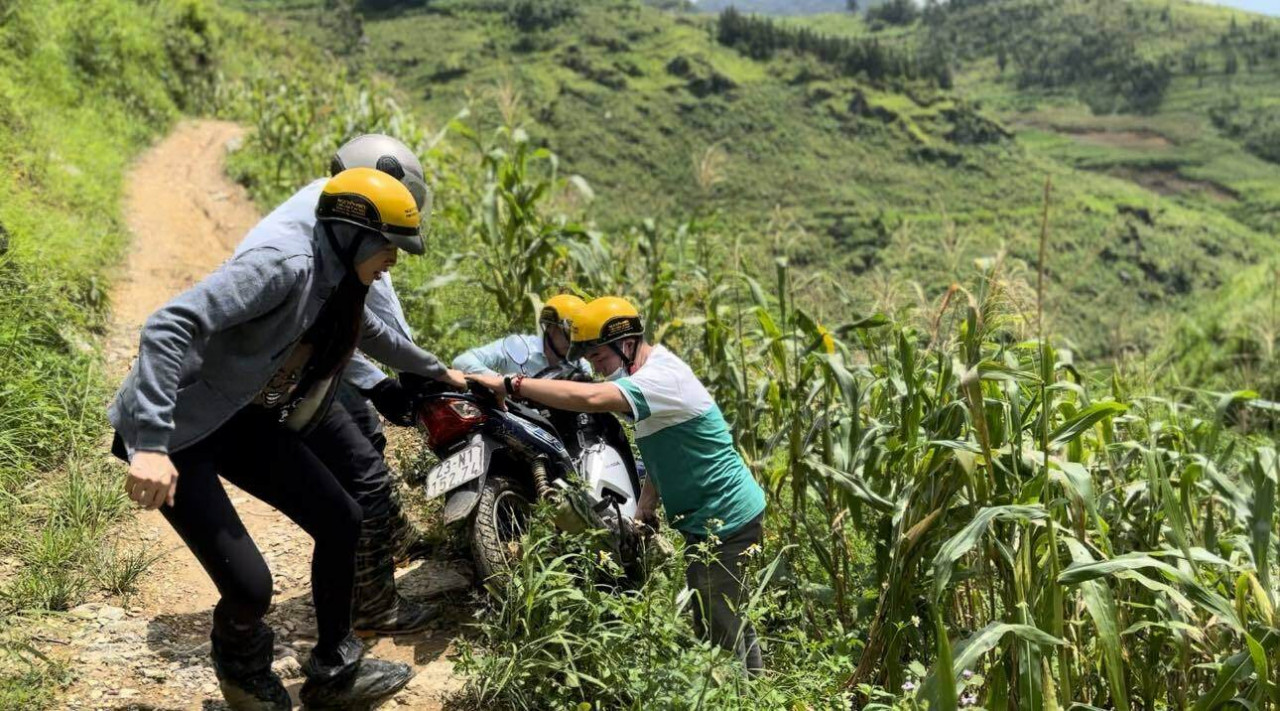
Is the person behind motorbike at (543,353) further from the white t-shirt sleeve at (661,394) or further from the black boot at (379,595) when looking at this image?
the black boot at (379,595)

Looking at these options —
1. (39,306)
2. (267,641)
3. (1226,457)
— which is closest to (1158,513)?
(1226,457)

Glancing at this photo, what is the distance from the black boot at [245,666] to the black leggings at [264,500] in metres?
0.02

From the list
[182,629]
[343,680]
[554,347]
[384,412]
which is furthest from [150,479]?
[554,347]

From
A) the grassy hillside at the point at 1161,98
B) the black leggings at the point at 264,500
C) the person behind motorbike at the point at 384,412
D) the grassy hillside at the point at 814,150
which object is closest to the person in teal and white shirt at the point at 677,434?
the person behind motorbike at the point at 384,412

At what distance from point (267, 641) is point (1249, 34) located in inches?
A: 4637

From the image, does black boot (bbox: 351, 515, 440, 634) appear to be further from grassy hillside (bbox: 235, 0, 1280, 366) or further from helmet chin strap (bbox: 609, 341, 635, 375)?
grassy hillside (bbox: 235, 0, 1280, 366)

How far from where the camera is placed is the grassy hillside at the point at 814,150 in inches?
1999

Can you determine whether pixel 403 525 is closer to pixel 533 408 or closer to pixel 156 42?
pixel 533 408

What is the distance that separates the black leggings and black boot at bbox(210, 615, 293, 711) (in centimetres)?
2

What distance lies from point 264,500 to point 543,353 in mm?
1704

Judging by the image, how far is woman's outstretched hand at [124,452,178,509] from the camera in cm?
228

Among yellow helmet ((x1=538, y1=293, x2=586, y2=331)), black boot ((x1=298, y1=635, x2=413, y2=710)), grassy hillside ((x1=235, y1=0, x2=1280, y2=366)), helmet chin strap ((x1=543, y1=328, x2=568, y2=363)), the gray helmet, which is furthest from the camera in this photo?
grassy hillside ((x1=235, y1=0, x2=1280, y2=366))

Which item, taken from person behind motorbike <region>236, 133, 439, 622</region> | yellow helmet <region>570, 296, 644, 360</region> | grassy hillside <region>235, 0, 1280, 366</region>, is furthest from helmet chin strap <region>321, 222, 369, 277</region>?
grassy hillside <region>235, 0, 1280, 366</region>

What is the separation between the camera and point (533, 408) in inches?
159
